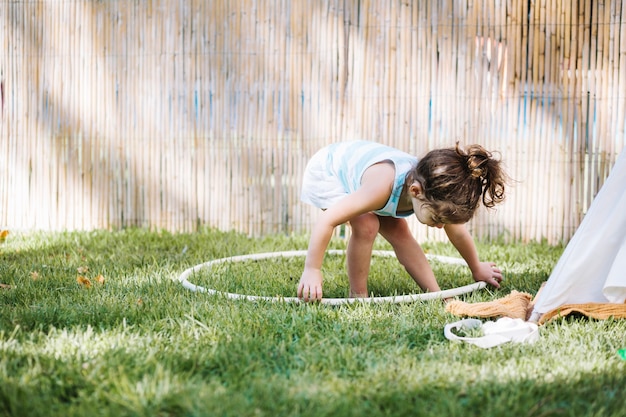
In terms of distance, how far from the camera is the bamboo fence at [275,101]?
182 inches

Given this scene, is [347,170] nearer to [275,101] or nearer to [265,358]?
[265,358]

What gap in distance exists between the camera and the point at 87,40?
4.98 meters

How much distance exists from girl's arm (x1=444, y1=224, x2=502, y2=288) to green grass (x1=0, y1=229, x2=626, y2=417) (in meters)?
0.13

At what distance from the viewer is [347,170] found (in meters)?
3.34

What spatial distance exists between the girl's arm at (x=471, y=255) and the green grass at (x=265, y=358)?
5.0 inches

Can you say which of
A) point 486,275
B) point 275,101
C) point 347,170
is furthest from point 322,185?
point 275,101

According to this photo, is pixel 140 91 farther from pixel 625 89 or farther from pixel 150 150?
pixel 625 89

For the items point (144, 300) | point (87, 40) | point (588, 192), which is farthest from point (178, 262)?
point (588, 192)

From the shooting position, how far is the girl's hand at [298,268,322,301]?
2916 millimetres

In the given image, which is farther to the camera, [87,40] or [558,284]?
[87,40]

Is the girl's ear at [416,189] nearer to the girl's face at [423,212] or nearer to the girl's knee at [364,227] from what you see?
the girl's face at [423,212]

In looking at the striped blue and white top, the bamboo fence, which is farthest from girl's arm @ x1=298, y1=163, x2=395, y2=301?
the bamboo fence

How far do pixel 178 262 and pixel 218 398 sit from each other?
7.23 ft

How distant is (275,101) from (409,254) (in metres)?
1.90
